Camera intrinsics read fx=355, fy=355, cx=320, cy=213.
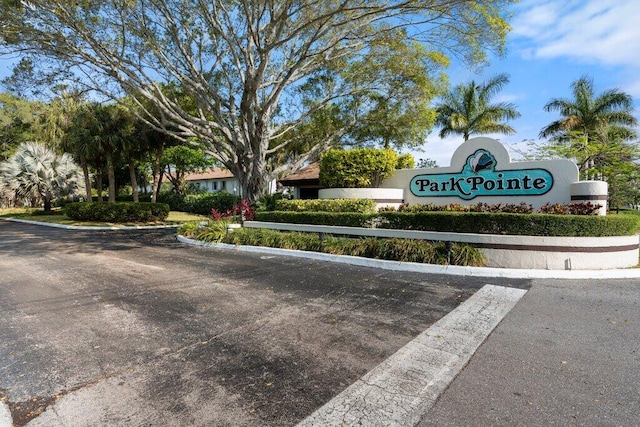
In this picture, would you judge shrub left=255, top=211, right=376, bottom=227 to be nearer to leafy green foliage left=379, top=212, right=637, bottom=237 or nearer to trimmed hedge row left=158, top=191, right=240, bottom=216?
leafy green foliage left=379, top=212, right=637, bottom=237

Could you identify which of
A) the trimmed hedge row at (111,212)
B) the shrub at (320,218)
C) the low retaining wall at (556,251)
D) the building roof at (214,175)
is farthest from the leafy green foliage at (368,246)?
the building roof at (214,175)

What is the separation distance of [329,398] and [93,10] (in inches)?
605

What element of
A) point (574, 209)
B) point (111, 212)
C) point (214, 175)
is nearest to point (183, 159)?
point (111, 212)

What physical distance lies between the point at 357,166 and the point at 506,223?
585 cm

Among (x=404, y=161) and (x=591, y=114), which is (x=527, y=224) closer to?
(x=404, y=161)

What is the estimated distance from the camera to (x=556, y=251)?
7.94 meters

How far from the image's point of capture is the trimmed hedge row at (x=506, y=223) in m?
7.96

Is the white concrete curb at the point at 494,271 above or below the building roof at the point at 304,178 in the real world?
below

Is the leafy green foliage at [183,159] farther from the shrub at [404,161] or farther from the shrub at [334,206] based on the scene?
the shrub at [404,161]

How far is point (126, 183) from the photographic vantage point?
35594 mm

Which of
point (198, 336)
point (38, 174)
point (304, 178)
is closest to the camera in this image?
point (198, 336)

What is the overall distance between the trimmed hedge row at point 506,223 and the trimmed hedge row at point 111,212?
1658 cm

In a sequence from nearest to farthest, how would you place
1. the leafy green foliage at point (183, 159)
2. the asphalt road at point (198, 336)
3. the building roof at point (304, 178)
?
the asphalt road at point (198, 336)
the building roof at point (304, 178)
the leafy green foliage at point (183, 159)

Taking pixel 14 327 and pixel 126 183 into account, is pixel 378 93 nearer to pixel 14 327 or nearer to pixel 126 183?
pixel 14 327
